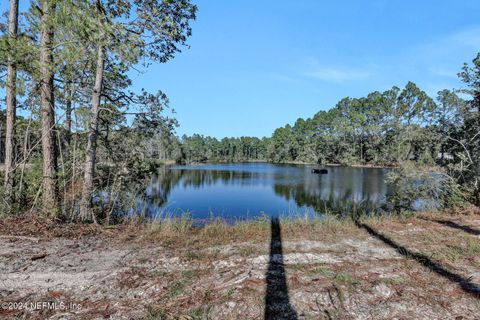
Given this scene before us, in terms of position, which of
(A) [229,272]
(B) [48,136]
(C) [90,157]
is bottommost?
(A) [229,272]

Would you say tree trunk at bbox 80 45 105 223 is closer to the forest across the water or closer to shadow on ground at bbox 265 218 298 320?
the forest across the water

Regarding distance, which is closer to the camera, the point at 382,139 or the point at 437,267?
the point at 437,267

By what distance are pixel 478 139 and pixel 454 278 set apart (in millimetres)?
9814

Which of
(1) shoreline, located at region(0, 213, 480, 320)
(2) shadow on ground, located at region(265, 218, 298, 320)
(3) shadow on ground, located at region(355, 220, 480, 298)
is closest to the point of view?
(2) shadow on ground, located at region(265, 218, 298, 320)

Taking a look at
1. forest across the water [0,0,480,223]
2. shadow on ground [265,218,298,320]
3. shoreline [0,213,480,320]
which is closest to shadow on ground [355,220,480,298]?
shoreline [0,213,480,320]

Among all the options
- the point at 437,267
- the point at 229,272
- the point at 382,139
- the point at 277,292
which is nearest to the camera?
the point at 277,292

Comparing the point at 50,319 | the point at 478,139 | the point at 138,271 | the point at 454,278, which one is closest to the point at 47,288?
the point at 50,319

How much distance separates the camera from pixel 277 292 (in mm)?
2973

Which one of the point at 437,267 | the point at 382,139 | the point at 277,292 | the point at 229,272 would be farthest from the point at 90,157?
the point at 382,139

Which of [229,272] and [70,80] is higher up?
[70,80]

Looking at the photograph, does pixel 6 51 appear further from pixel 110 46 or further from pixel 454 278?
pixel 454 278

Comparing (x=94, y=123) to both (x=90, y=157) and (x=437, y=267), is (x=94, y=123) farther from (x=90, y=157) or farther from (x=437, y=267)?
(x=437, y=267)

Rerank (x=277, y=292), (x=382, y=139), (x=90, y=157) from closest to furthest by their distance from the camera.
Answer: (x=277, y=292) → (x=90, y=157) → (x=382, y=139)

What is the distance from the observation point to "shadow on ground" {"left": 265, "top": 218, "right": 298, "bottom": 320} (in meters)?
2.60
